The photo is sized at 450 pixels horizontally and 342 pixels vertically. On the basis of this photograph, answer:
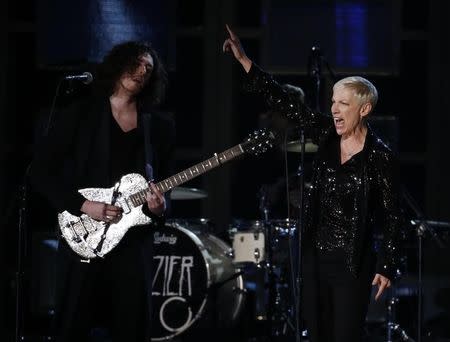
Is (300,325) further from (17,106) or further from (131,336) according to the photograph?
(17,106)

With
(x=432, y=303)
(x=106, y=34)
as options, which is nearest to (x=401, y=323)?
(x=432, y=303)

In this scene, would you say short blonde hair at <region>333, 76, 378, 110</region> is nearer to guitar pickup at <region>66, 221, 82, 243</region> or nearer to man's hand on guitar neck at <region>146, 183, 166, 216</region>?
man's hand on guitar neck at <region>146, 183, 166, 216</region>

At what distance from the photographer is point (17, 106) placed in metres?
8.73

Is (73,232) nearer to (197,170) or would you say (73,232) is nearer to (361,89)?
(197,170)

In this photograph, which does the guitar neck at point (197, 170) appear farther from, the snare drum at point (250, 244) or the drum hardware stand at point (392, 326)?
the drum hardware stand at point (392, 326)

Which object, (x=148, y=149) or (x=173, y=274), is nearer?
(x=148, y=149)

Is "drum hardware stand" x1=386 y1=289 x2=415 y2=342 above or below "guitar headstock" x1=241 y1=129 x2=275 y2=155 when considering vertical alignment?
below

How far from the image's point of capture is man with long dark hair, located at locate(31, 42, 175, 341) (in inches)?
173

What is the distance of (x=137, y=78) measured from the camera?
4766mm

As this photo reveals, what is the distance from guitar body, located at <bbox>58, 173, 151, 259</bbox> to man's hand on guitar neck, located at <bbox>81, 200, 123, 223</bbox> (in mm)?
43

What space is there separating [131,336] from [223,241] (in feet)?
11.6

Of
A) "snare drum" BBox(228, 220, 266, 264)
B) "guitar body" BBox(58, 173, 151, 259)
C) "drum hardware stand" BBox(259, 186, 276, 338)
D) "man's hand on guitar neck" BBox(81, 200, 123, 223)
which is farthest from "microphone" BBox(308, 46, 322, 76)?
"man's hand on guitar neck" BBox(81, 200, 123, 223)

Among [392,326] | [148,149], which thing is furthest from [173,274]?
[148,149]

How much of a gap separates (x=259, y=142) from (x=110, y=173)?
0.93m
